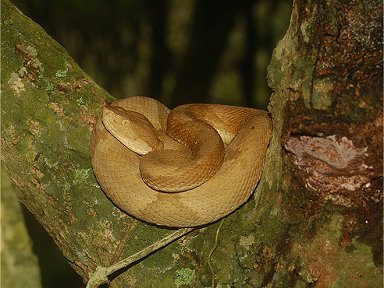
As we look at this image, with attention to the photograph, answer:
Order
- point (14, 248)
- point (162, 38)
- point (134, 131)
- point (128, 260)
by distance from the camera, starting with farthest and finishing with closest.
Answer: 1. point (162, 38)
2. point (14, 248)
3. point (134, 131)
4. point (128, 260)

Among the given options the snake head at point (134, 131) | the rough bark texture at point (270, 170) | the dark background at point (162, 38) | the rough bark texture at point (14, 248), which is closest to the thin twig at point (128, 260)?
the rough bark texture at point (270, 170)

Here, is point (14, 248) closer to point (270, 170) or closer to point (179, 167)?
point (179, 167)

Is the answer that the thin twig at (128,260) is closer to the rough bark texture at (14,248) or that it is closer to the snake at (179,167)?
the snake at (179,167)

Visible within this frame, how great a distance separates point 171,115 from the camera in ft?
12.2

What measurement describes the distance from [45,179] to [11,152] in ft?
0.79

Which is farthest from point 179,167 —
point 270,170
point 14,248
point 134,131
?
point 14,248

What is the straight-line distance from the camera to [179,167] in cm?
332

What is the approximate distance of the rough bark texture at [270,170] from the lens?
228 centimetres

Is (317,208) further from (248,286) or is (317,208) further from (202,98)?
(202,98)

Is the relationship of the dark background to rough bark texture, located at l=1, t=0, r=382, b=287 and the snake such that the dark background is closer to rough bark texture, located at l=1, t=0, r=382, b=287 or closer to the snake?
the snake

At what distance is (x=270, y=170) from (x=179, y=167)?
2.15 feet

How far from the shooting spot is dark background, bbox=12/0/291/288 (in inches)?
445

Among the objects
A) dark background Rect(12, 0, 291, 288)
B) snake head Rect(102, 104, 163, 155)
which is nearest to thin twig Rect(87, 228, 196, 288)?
snake head Rect(102, 104, 163, 155)

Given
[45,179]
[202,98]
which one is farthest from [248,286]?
[202,98]
